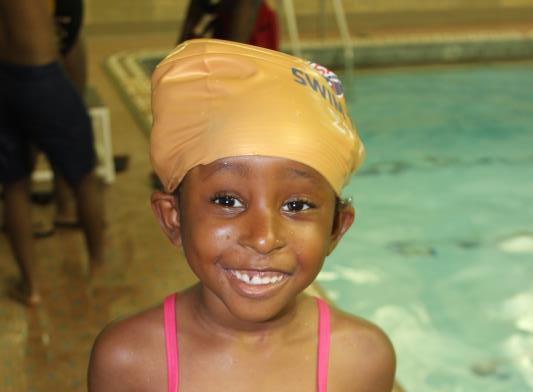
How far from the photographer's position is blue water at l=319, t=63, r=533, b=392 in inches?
141

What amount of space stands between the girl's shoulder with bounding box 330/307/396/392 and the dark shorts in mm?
1834

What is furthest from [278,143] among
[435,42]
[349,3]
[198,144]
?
[349,3]

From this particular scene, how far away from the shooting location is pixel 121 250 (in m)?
3.62

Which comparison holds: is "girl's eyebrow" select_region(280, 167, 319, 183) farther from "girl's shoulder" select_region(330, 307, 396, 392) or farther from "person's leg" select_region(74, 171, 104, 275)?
"person's leg" select_region(74, 171, 104, 275)

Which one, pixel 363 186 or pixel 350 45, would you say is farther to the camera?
pixel 350 45

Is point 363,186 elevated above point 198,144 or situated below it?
below

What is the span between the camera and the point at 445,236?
15.5 feet

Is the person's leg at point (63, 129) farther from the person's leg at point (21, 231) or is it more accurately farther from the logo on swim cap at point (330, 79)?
the logo on swim cap at point (330, 79)

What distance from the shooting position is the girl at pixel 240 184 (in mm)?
1278

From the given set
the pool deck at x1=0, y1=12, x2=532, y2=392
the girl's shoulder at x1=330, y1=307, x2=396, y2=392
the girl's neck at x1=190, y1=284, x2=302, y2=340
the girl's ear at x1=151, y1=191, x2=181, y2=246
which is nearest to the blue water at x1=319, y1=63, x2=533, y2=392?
the pool deck at x1=0, y1=12, x2=532, y2=392

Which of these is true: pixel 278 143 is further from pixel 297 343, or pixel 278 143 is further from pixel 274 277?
pixel 297 343

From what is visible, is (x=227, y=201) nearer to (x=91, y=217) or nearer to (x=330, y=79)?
(x=330, y=79)

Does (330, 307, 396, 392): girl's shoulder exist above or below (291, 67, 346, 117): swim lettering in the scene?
below

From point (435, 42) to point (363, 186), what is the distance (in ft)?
11.4
